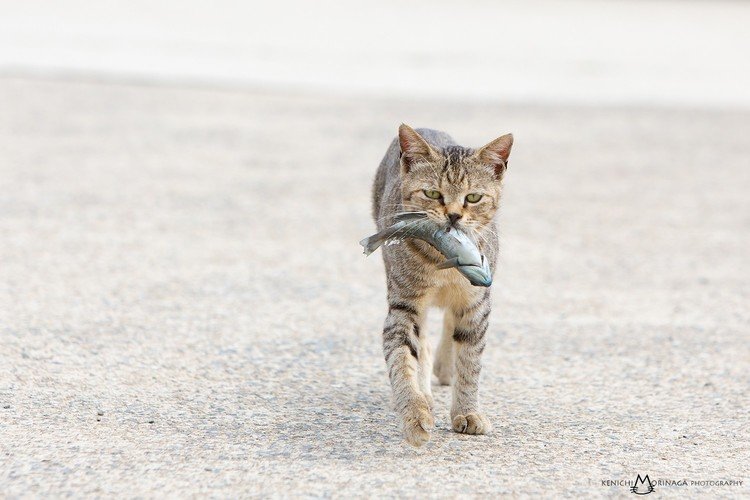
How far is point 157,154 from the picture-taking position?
36.2 feet

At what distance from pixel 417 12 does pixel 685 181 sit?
18.8 m

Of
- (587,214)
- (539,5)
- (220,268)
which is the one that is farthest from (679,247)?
(539,5)

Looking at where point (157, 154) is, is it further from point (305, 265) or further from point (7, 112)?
point (305, 265)

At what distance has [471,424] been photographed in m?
4.75

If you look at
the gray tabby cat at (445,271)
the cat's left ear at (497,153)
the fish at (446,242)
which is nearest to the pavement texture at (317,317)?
the gray tabby cat at (445,271)

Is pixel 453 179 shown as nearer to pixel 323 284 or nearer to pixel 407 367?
pixel 407 367

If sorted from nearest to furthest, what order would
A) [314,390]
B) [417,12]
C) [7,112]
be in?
[314,390] < [7,112] < [417,12]

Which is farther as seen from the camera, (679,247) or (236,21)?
(236,21)

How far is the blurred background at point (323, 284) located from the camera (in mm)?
4426

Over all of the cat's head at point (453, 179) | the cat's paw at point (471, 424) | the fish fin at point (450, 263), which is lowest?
the cat's paw at point (471, 424)

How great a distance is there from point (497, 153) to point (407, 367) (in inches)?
39.9

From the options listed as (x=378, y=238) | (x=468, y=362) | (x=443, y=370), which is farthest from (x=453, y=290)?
(x=443, y=370)

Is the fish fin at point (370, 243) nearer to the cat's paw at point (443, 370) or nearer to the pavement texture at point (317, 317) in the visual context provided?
the pavement texture at point (317, 317)

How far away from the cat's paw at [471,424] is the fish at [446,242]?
2.11ft
